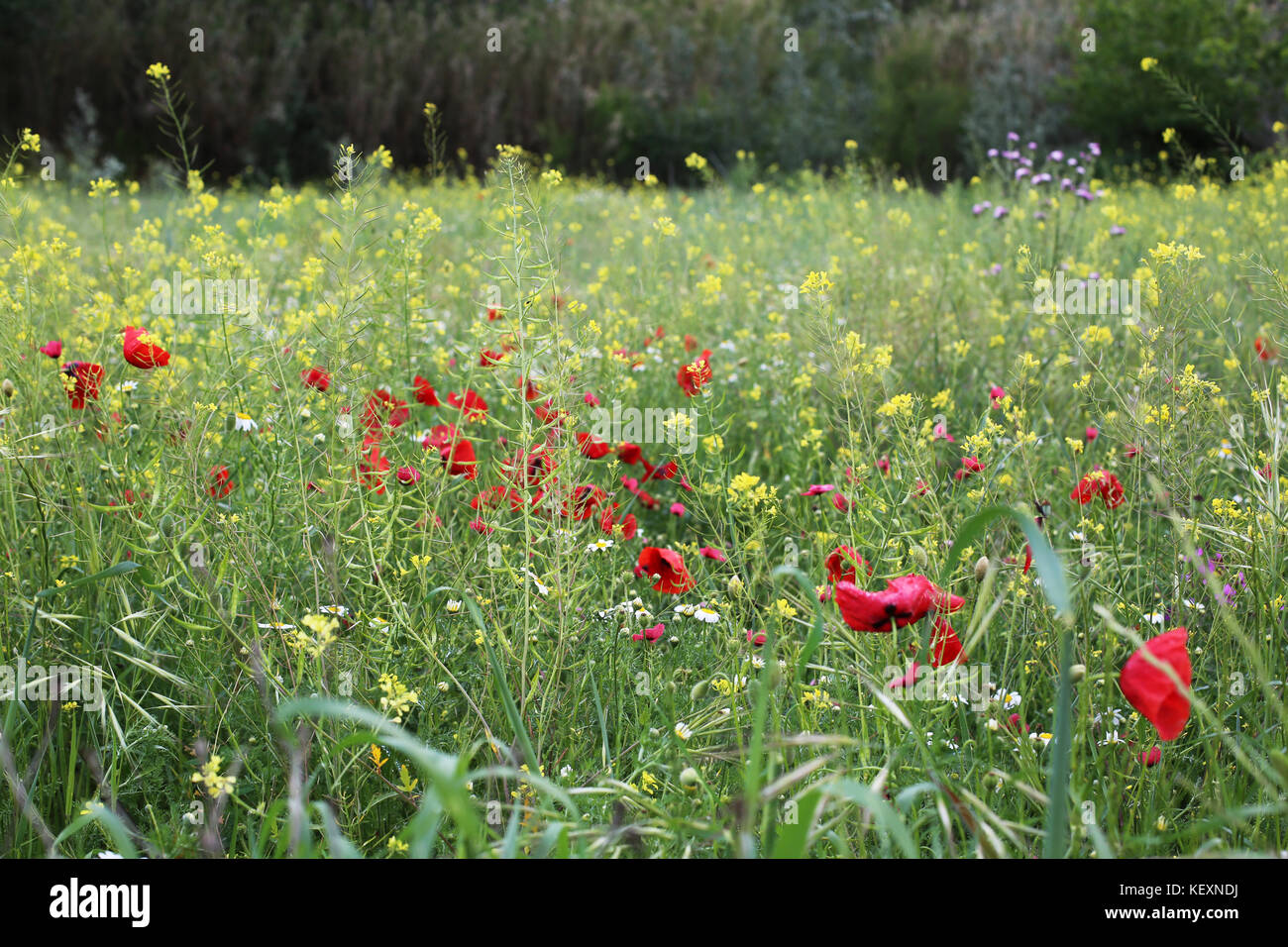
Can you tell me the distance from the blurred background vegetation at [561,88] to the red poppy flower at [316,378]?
35.1ft

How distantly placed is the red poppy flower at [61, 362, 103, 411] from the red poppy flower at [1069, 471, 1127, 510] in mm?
1854

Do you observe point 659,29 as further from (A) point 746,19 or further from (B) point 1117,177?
(B) point 1117,177

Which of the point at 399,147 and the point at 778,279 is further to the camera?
the point at 399,147

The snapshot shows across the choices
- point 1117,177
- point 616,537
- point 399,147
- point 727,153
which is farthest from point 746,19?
point 616,537

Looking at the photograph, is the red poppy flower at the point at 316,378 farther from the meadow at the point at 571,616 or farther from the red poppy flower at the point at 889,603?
the red poppy flower at the point at 889,603

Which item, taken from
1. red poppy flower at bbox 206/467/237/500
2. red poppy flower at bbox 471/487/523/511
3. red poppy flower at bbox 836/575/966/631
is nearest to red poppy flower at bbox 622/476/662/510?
red poppy flower at bbox 471/487/523/511

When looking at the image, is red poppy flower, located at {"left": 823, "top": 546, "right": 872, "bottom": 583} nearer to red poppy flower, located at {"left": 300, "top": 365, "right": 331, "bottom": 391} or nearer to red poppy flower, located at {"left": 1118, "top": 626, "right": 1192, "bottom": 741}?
red poppy flower, located at {"left": 1118, "top": 626, "right": 1192, "bottom": 741}

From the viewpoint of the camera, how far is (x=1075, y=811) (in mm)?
1105

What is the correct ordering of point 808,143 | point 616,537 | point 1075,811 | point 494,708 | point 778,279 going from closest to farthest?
point 1075,811 < point 494,708 < point 616,537 < point 778,279 < point 808,143

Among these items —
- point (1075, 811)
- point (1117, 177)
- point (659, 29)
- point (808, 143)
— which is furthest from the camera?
point (659, 29)

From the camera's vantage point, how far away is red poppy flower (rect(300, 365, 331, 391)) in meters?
1.82

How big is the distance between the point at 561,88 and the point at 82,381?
13.5m

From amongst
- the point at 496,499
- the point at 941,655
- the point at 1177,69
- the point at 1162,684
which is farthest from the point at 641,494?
the point at 1177,69
